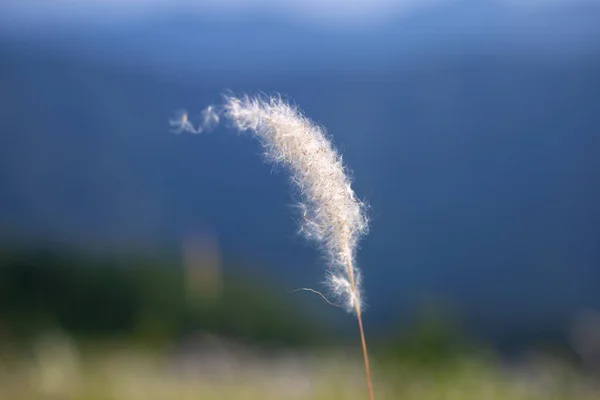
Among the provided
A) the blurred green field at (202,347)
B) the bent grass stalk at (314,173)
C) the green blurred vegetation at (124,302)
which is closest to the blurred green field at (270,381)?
the blurred green field at (202,347)

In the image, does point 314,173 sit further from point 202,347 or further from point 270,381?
point 202,347

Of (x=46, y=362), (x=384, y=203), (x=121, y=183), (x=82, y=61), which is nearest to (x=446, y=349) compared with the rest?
(x=46, y=362)

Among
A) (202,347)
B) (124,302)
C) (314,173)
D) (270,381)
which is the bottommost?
(314,173)

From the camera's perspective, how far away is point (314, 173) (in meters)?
1.11

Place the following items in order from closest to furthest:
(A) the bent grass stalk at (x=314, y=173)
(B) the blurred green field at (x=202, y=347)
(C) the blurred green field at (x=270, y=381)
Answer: (A) the bent grass stalk at (x=314, y=173), (C) the blurred green field at (x=270, y=381), (B) the blurred green field at (x=202, y=347)

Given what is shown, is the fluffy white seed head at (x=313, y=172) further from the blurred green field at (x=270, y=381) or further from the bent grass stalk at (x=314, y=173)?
the blurred green field at (x=270, y=381)

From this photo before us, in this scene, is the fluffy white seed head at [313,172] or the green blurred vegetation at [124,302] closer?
the fluffy white seed head at [313,172]

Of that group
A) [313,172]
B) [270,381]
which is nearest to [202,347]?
[270,381]

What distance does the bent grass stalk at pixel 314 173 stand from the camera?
3.66ft

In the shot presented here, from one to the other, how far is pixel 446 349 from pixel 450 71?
11.9ft

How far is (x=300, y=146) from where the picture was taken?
1.12 m

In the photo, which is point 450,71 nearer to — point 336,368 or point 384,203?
point 384,203

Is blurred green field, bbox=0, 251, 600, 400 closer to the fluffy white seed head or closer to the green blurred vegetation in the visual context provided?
the green blurred vegetation

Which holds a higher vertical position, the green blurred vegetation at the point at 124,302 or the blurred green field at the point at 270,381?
the green blurred vegetation at the point at 124,302
